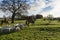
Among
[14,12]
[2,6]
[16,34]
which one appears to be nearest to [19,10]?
[14,12]

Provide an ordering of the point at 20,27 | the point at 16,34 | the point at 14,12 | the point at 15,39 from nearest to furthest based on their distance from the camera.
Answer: the point at 15,39
the point at 16,34
the point at 20,27
the point at 14,12

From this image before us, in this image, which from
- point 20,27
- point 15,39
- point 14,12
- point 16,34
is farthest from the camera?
point 14,12

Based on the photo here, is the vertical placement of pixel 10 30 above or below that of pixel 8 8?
below

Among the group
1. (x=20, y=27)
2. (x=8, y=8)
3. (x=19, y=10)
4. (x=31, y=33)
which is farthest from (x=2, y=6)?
(x=31, y=33)

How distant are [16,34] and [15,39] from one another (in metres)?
2.12

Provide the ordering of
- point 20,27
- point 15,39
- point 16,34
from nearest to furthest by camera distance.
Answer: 1. point 15,39
2. point 16,34
3. point 20,27

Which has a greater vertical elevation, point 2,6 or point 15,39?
point 2,6

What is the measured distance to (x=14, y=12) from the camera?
56.4 m

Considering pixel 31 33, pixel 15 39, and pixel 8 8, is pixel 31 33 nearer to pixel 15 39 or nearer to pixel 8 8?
pixel 15 39

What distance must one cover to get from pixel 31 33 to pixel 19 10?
29.5 metres

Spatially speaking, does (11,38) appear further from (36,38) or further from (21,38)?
(36,38)

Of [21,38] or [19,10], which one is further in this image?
[19,10]

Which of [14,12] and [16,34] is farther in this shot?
[14,12]

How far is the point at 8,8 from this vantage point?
187ft
